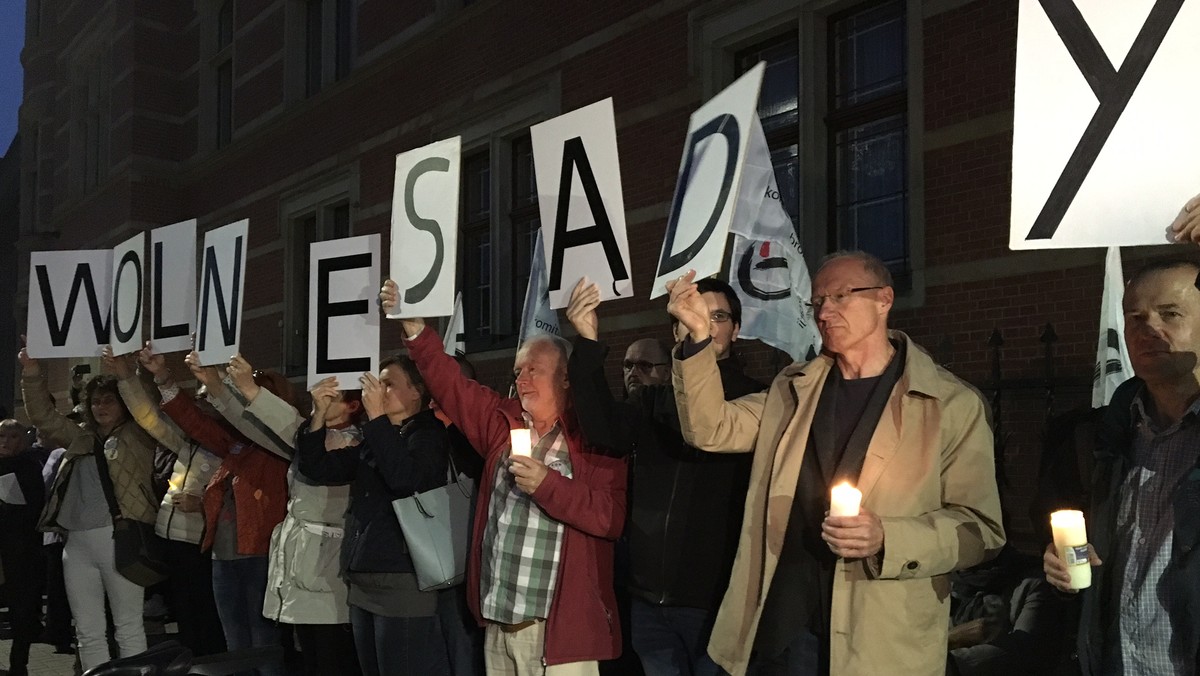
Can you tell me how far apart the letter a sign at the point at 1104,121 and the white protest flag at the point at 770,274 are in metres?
2.58

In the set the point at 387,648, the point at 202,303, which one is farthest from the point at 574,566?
the point at 202,303

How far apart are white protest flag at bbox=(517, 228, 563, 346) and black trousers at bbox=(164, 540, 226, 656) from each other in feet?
6.74

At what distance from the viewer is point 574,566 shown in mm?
3359

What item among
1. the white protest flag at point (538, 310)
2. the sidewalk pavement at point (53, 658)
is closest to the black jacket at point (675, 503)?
the white protest flag at point (538, 310)

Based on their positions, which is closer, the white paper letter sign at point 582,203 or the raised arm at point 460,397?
the white paper letter sign at point 582,203

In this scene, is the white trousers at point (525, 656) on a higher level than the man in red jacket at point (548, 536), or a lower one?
lower

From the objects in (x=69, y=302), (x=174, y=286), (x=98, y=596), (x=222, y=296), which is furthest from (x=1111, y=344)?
(x=69, y=302)

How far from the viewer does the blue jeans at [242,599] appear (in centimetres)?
481

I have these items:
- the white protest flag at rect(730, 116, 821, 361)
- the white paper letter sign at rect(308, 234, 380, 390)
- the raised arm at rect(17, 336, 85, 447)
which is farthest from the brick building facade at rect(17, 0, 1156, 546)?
the raised arm at rect(17, 336, 85, 447)

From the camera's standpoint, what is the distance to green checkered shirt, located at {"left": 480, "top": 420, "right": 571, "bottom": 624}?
333 centimetres

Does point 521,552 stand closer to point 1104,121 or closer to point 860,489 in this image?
point 860,489

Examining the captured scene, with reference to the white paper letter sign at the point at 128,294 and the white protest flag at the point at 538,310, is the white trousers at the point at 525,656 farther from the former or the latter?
the white paper letter sign at the point at 128,294

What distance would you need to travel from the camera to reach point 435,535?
12.7 ft

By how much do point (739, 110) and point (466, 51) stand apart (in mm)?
7642
